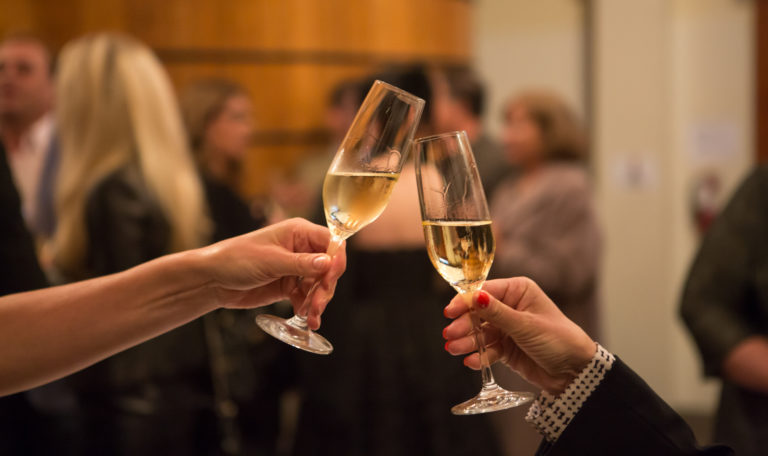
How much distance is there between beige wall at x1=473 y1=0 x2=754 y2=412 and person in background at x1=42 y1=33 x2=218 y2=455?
364 centimetres

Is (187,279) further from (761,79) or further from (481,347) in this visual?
(761,79)

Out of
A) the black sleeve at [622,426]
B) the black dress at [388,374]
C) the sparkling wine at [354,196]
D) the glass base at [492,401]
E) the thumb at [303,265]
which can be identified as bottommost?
the black dress at [388,374]

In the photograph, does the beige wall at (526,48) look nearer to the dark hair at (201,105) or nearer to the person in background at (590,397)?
the dark hair at (201,105)

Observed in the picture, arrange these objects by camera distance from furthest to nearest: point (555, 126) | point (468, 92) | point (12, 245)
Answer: point (468, 92) → point (555, 126) → point (12, 245)

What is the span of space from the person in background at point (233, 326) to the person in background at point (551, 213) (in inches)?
38.9

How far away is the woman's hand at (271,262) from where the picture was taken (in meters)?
1.14

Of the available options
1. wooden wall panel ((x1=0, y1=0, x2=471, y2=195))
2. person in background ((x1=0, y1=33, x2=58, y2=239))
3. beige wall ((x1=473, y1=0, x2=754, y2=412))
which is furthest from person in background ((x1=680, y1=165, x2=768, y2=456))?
beige wall ((x1=473, y1=0, x2=754, y2=412))

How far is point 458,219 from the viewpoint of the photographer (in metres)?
1.08

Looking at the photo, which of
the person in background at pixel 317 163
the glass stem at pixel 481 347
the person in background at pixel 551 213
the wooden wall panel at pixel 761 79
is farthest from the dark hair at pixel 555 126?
the glass stem at pixel 481 347

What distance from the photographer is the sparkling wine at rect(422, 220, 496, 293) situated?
3.55 feet

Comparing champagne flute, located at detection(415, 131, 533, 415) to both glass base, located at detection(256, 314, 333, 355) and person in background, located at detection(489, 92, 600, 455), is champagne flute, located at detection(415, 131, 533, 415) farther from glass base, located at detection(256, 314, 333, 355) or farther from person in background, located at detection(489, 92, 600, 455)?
person in background, located at detection(489, 92, 600, 455)

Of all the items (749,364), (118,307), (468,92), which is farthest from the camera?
(468,92)

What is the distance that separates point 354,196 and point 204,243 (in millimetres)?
1621

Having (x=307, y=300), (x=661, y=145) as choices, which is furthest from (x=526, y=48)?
(x=307, y=300)
